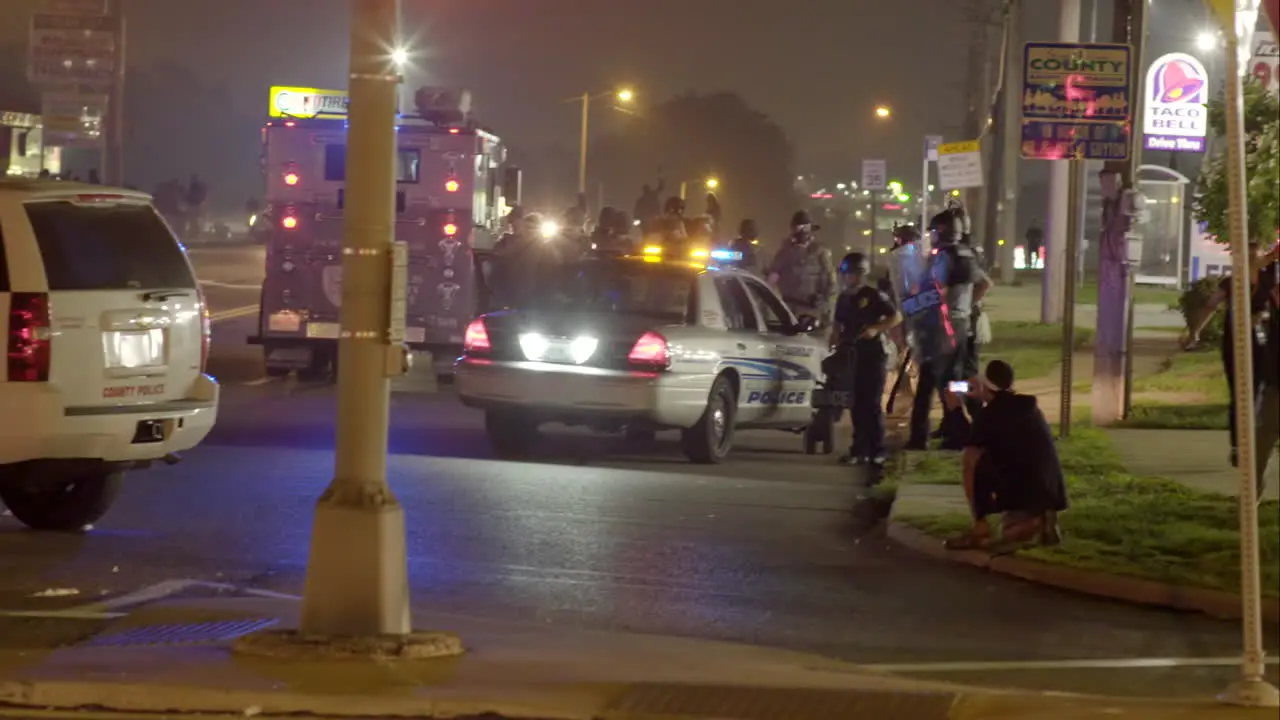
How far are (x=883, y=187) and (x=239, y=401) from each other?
70.6ft

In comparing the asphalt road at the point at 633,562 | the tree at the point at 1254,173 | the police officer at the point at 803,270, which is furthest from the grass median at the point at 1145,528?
the police officer at the point at 803,270

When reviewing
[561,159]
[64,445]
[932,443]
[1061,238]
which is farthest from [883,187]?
[561,159]

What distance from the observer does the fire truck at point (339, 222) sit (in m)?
21.0

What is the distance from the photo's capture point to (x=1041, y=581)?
1033cm

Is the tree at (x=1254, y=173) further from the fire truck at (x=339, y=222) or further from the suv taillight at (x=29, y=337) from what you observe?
the fire truck at (x=339, y=222)

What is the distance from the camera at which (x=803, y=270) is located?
68.8ft

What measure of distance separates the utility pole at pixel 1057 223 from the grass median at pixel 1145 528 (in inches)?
647

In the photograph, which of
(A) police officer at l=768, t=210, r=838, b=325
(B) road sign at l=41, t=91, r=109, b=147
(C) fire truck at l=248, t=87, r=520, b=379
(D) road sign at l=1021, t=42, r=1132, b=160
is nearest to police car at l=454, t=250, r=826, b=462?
(D) road sign at l=1021, t=42, r=1132, b=160

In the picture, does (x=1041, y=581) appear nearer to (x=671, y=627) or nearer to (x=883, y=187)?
(x=671, y=627)

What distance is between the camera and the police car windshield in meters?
14.9

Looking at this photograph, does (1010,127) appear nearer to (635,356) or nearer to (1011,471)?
(635,356)

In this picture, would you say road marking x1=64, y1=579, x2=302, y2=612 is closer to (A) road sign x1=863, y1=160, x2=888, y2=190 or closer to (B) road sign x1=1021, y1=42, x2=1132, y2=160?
(B) road sign x1=1021, y1=42, x2=1132, y2=160

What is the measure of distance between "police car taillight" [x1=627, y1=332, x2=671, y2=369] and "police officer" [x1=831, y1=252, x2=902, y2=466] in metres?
1.88

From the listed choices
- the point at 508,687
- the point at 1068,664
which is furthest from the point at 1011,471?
the point at 508,687
